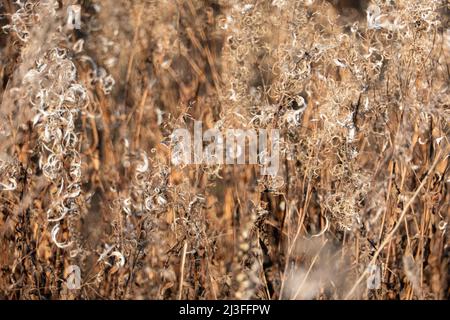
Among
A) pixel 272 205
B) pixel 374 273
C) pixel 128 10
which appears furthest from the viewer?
pixel 128 10

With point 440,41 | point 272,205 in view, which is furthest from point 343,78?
point 272,205

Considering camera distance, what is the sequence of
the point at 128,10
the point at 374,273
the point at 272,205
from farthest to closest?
the point at 128,10, the point at 272,205, the point at 374,273

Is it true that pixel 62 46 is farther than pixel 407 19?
Yes

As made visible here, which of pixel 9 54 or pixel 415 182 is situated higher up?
pixel 9 54

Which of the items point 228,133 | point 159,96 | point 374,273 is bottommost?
point 374,273

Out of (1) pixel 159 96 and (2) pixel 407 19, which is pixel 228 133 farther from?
(2) pixel 407 19

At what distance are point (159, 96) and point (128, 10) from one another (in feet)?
0.96

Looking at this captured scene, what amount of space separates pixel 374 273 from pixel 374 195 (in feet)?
0.69

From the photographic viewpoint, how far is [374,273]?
1.85m

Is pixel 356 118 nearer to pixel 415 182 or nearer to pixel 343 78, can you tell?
pixel 343 78

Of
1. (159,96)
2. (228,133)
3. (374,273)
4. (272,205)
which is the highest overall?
(159,96)

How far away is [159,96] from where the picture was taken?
223cm

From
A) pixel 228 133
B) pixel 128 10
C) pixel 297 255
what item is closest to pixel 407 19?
pixel 228 133

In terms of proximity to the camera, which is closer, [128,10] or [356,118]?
[356,118]
